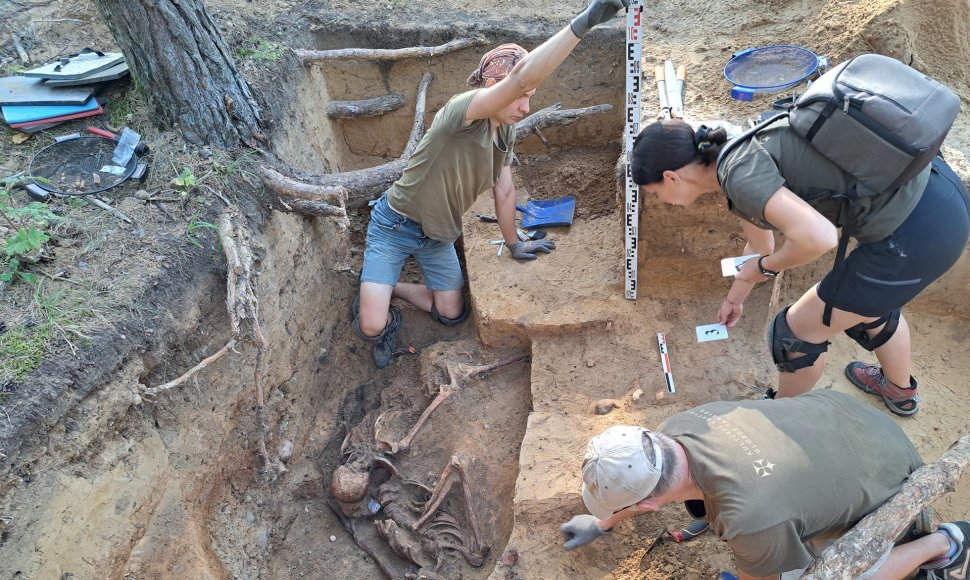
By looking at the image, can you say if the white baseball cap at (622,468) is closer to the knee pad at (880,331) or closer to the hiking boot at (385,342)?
the knee pad at (880,331)

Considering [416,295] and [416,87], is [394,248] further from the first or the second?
[416,87]

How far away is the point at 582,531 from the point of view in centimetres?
292

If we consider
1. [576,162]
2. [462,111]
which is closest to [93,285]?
[462,111]

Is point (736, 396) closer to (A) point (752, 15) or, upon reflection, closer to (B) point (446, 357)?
(B) point (446, 357)

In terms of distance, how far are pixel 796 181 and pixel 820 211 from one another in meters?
0.22

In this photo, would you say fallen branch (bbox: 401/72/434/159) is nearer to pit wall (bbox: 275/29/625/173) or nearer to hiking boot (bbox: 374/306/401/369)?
pit wall (bbox: 275/29/625/173)

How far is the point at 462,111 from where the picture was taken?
11.6 ft

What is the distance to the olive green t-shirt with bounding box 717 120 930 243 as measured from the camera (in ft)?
7.73

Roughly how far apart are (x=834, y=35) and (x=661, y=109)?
4.53 ft

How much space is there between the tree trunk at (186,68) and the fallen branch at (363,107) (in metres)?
1.45

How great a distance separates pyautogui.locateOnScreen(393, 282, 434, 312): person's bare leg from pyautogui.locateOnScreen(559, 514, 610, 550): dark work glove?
7.56 feet

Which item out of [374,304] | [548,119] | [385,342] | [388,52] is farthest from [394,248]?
[388,52]

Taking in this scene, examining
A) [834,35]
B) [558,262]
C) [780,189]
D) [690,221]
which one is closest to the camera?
[780,189]

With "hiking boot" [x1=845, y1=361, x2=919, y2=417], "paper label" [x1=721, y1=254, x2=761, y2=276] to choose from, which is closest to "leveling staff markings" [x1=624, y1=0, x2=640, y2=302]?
"paper label" [x1=721, y1=254, x2=761, y2=276]
